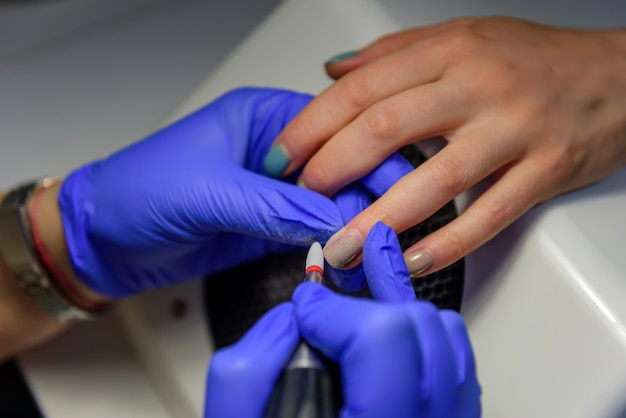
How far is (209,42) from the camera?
1137 millimetres

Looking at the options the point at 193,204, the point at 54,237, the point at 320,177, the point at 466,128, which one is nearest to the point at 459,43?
the point at 466,128

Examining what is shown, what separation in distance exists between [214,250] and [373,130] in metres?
0.27

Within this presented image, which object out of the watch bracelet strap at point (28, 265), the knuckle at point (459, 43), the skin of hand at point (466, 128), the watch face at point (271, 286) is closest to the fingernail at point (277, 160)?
the skin of hand at point (466, 128)

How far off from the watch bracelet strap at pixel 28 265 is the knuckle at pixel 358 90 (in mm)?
436

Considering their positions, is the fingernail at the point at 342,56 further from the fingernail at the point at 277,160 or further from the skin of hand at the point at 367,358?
the skin of hand at the point at 367,358

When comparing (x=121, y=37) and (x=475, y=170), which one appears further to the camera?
(x=121, y=37)

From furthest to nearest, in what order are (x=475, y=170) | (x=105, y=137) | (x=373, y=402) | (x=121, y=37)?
(x=121, y=37), (x=105, y=137), (x=475, y=170), (x=373, y=402)

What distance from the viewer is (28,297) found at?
74 centimetres

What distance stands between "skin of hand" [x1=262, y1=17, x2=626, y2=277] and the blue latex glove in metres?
0.04

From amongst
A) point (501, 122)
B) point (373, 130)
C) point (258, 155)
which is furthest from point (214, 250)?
point (501, 122)

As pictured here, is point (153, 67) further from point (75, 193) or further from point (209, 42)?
point (75, 193)

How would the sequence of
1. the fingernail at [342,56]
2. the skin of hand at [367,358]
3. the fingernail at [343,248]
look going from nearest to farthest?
the skin of hand at [367,358] < the fingernail at [343,248] < the fingernail at [342,56]

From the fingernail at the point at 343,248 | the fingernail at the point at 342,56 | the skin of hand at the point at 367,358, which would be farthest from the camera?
the fingernail at the point at 342,56

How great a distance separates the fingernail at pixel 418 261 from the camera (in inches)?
21.8
